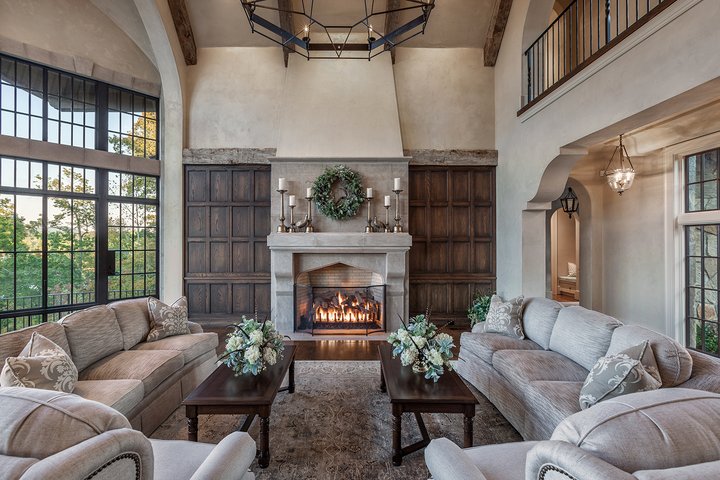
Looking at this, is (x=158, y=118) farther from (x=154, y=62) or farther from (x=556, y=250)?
(x=556, y=250)

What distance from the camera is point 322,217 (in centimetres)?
557

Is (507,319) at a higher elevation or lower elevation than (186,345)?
higher

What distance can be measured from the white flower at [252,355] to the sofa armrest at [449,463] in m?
1.43

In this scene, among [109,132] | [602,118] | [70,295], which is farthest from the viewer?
[109,132]

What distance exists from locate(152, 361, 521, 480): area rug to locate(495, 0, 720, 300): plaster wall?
2822 mm

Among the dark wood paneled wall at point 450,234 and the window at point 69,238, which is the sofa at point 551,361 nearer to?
the dark wood paneled wall at point 450,234

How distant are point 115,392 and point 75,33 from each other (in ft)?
18.2

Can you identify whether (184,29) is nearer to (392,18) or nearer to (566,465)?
(392,18)

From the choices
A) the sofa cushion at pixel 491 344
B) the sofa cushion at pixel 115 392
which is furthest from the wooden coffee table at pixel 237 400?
the sofa cushion at pixel 491 344

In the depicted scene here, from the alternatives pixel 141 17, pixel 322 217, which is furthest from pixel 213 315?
pixel 141 17

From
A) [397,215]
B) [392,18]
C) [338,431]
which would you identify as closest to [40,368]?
[338,431]

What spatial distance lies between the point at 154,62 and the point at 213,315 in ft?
14.7

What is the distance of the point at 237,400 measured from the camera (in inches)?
85.0

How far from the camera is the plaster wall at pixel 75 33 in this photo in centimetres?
441
